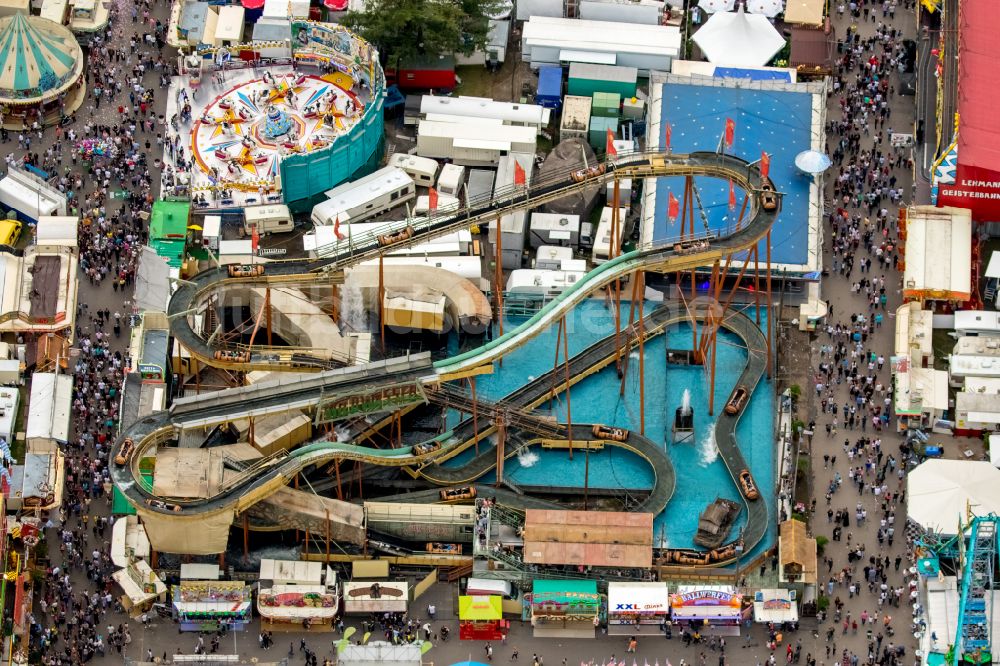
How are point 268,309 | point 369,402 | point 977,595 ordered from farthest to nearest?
point 268,309 → point 369,402 → point 977,595

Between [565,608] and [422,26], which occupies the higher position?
[422,26]

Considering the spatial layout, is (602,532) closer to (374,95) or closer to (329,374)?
(329,374)

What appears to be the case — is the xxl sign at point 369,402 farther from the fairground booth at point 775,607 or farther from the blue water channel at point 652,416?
the fairground booth at point 775,607

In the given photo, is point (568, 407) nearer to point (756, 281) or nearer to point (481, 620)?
point (481, 620)

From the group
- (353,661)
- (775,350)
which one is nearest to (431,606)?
(353,661)

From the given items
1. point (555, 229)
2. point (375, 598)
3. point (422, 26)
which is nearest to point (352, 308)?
point (555, 229)

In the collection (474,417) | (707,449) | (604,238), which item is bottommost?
(707,449)
